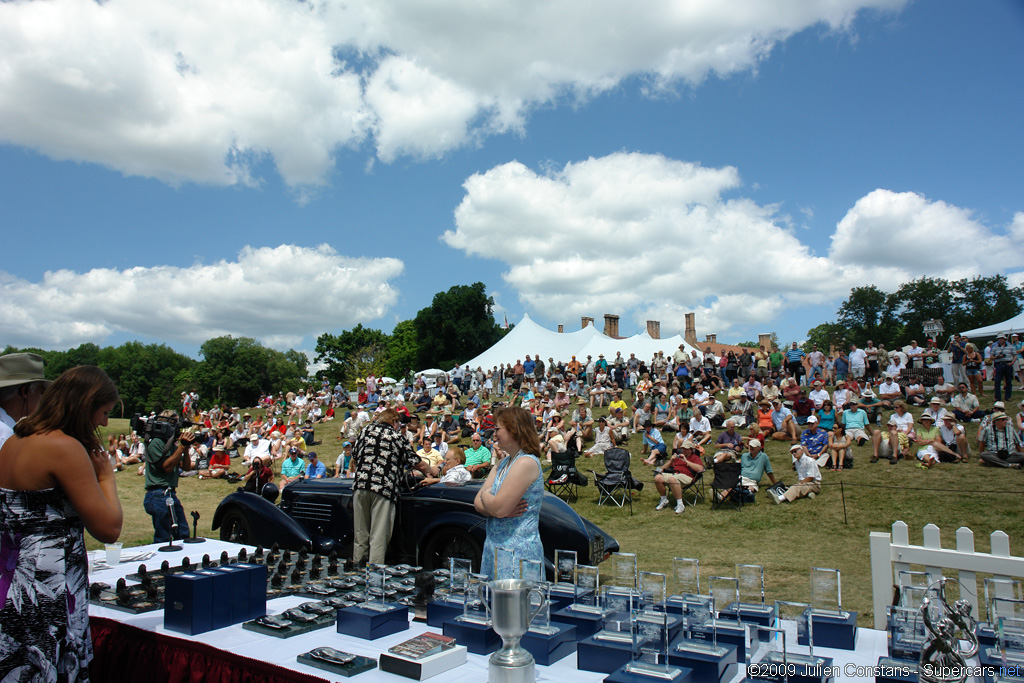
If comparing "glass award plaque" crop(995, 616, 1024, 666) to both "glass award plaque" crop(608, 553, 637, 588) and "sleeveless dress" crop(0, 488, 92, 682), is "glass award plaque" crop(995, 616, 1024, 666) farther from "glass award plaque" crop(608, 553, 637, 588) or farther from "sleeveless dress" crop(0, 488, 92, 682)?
"sleeveless dress" crop(0, 488, 92, 682)

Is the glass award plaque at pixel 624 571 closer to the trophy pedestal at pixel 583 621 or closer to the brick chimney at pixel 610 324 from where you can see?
the trophy pedestal at pixel 583 621

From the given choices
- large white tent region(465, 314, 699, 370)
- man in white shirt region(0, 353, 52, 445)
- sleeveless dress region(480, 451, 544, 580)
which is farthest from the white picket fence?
large white tent region(465, 314, 699, 370)

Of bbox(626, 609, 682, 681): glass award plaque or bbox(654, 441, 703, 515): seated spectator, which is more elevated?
bbox(626, 609, 682, 681): glass award plaque

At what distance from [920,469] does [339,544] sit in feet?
34.1

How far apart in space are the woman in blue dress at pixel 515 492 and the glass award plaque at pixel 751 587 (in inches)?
46.2

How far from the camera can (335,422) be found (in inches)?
1003

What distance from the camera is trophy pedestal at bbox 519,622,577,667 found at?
2281 millimetres

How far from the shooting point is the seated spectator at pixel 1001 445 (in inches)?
411

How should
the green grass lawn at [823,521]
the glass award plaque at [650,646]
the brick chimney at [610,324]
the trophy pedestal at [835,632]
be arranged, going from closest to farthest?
the glass award plaque at [650,646]
the trophy pedestal at [835,632]
the green grass lawn at [823,521]
the brick chimney at [610,324]

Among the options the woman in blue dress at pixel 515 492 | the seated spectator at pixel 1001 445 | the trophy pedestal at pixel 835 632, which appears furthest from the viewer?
the seated spectator at pixel 1001 445

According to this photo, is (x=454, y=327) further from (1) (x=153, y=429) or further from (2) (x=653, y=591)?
(2) (x=653, y=591)

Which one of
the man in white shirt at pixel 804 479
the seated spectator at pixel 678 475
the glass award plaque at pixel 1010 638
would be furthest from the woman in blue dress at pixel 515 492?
the man in white shirt at pixel 804 479

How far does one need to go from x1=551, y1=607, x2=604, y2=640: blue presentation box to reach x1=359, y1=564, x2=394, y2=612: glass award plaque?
785mm

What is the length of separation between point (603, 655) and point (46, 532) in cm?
222
